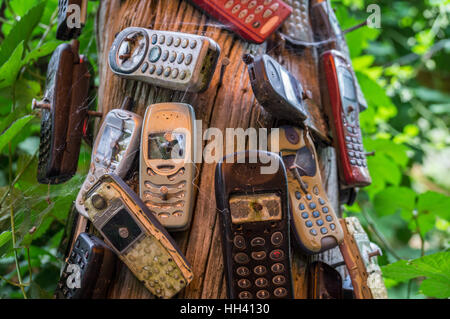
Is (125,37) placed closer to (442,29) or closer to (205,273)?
(205,273)

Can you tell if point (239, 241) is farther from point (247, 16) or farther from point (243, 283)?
point (247, 16)

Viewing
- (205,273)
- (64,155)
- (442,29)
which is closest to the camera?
(205,273)

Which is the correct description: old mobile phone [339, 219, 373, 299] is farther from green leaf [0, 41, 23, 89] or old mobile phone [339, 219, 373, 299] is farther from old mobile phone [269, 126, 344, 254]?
green leaf [0, 41, 23, 89]

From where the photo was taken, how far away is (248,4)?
86 cm

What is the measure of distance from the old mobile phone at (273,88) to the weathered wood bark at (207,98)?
0.19 ft

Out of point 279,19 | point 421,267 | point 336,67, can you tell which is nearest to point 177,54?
point 279,19

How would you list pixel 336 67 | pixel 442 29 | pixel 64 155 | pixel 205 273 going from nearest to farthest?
pixel 205 273, pixel 64 155, pixel 336 67, pixel 442 29

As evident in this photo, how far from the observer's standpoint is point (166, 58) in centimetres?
76

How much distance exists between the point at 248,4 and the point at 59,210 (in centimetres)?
59

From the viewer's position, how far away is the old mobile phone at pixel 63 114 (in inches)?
32.7

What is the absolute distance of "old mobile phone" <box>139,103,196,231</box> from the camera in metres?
0.71

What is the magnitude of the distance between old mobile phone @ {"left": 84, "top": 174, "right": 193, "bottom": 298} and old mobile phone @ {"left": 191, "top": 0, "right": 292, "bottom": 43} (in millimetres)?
397

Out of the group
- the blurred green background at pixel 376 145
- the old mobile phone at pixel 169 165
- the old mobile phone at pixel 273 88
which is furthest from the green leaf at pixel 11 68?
the old mobile phone at pixel 273 88

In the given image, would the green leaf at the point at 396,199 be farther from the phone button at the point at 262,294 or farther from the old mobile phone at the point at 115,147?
the old mobile phone at the point at 115,147
